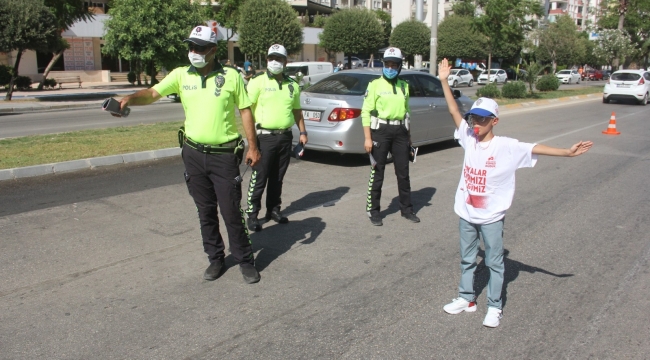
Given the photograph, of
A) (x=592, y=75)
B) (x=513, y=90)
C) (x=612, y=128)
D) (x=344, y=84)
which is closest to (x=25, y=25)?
(x=344, y=84)

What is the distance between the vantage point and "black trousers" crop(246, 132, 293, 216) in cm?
585

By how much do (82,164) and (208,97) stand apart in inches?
209

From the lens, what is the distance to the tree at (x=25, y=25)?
835 inches

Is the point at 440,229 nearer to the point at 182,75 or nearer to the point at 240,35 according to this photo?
the point at 182,75

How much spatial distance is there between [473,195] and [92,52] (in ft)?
133

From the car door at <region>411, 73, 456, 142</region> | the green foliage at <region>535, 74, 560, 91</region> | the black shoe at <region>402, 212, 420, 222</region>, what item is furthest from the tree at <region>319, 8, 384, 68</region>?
the black shoe at <region>402, 212, 420, 222</region>

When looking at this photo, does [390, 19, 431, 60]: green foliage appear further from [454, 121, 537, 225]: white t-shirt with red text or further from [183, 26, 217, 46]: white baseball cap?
[454, 121, 537, 225]: white t-shirt with red text

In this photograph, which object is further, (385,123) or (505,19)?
(505,19)

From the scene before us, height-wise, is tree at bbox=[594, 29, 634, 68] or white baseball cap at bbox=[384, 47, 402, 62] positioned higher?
tree at bbox=[594, 29, 634, 68]

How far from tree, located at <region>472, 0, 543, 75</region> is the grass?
1678 cm

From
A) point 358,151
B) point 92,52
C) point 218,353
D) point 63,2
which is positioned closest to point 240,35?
point 92,52

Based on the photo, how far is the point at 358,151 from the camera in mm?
9180

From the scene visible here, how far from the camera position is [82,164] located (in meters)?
8.64

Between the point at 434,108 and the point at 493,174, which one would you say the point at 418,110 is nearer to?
the point at 434,108
